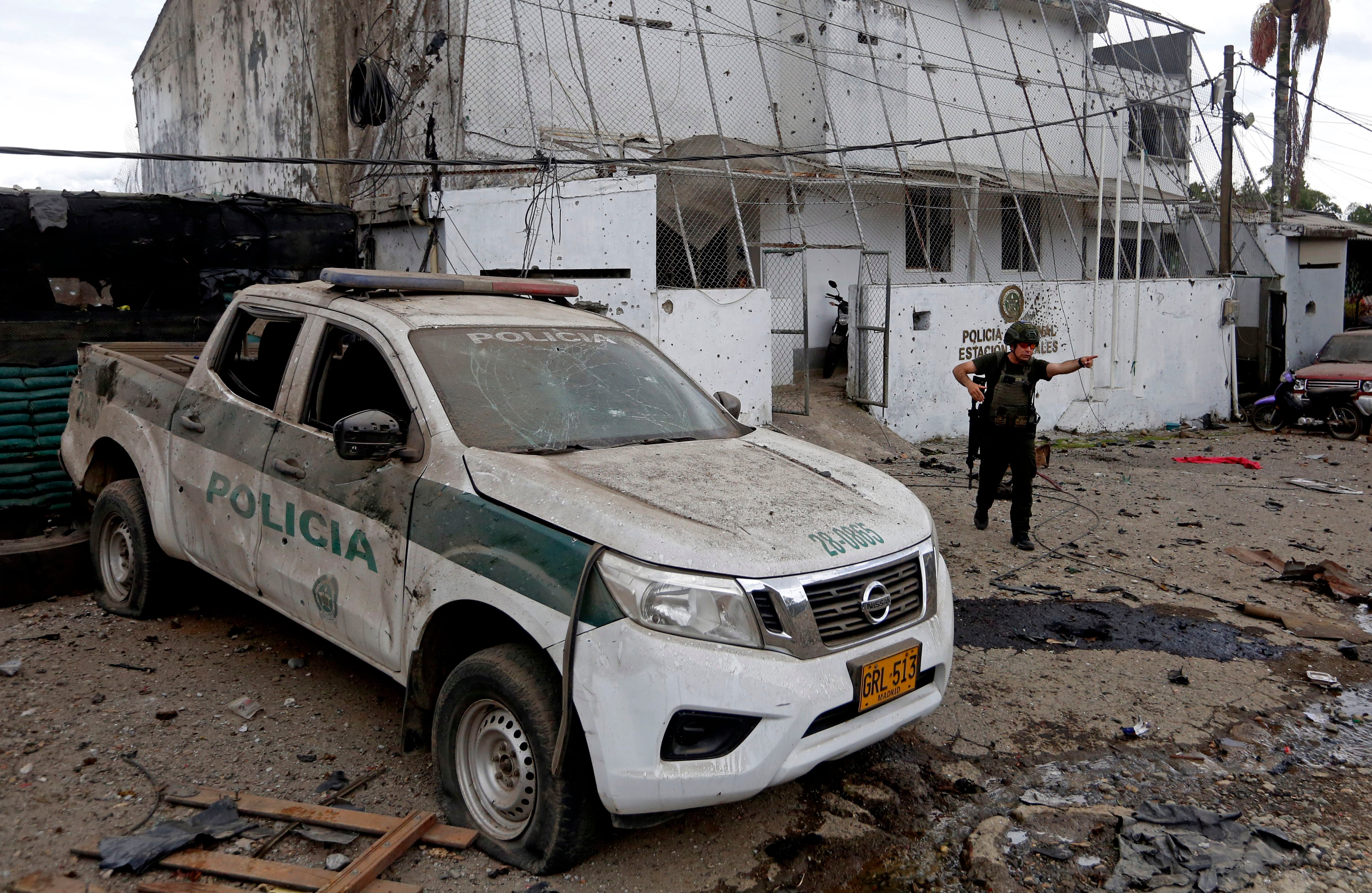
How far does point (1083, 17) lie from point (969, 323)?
1017 cm

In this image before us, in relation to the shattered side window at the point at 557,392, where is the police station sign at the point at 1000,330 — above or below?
above

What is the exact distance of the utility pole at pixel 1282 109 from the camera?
21.0 meters

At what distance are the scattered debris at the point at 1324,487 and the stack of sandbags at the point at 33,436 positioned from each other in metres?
11.6

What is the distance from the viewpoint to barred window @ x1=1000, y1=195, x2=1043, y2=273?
61.9 feet

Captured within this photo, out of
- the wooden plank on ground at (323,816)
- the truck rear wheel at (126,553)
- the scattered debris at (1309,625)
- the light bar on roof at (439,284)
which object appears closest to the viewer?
the wooden plank on ground at (323,816)

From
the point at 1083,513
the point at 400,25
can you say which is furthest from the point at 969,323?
the point at 400,25

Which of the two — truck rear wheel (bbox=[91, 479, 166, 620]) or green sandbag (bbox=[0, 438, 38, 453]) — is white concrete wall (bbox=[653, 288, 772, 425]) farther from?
truck rear wheel (bbox=[91, 479, 166, 620])

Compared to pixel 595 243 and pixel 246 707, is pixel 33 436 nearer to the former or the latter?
pixel 246 707

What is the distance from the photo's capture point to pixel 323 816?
3.29 metres

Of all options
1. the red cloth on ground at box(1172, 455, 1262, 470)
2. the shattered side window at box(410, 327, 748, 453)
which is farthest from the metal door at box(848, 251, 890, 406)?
the shattered side window at box(410, 327, 748, 453)

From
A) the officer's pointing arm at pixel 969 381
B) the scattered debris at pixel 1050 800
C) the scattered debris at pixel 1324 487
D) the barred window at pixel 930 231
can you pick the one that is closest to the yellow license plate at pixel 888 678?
the scattered debris at pixel 1050 800

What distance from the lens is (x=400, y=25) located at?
45.4 feet

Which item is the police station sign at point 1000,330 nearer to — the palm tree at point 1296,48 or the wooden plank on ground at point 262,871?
the wooden plank on ground at point 262,871

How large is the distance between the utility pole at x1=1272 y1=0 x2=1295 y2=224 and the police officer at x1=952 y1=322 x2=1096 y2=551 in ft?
49.9
